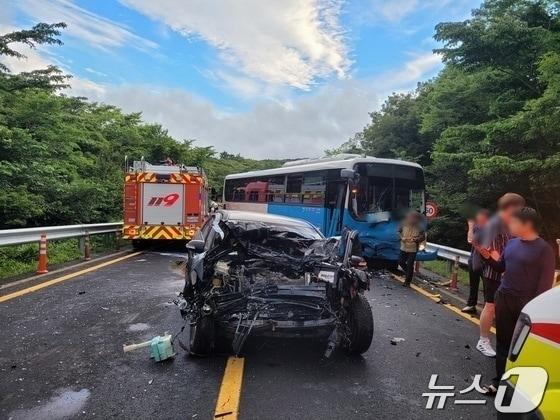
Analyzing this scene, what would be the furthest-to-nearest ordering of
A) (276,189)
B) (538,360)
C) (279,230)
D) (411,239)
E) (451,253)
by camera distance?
(276,189)
(451,253)
(411,239)
(279,230)
(538,360)

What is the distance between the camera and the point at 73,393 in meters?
3.93

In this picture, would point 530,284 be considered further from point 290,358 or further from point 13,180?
point 13,180

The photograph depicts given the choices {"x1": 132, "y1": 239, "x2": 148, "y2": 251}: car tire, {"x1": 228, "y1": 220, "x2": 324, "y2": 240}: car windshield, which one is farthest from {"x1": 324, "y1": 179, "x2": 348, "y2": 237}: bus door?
{"x1": 228, "y1": 220, "x2": 324, "y2": 240}: car windshield

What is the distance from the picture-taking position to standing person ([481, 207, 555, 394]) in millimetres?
3904

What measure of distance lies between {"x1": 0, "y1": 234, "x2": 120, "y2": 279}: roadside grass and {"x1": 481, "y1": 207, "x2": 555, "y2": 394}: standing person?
27.5ft

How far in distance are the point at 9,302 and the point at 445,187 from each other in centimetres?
1587

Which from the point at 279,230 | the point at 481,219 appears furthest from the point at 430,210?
the point at 279,230

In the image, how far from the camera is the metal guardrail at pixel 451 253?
34.1 ft

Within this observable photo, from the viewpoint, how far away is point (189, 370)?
4559 mm

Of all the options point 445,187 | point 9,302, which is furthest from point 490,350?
point 445,187

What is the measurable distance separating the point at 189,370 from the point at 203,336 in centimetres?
39

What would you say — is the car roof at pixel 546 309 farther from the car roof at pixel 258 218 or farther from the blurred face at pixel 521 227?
the car roof at pixel 258 218

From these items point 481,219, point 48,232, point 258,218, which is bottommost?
point 48,232

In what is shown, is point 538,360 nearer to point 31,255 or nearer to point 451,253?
point 451,253
